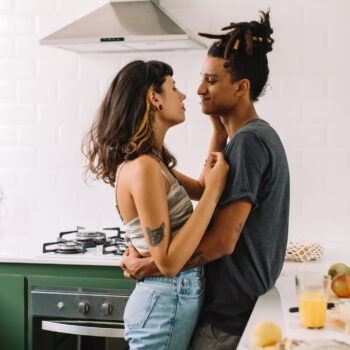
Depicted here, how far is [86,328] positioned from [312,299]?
123cm

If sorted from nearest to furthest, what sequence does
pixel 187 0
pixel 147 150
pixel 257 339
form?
pixel 257 339 → pixel 147 150 → pixel 187 0

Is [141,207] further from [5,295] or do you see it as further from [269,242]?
[5,295]

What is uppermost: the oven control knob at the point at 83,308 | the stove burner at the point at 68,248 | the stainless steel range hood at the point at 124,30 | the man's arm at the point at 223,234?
the stainless steel range hood at the point at 124,30

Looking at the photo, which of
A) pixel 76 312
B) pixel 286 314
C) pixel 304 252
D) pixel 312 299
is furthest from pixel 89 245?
pixel 312 299

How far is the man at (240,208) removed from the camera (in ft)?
5.05

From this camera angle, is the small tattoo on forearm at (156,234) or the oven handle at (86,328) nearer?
the small tattoo on forearm at (156,234)

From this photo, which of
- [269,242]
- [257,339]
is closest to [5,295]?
[269,242]

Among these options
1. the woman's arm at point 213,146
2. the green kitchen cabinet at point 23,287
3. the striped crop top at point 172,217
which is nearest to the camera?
the striped crop top at point 172,217

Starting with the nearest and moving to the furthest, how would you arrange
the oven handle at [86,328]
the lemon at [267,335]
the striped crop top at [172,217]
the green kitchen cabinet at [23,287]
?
the lemon at [267,335] < the striped crop top at [172,217] < the oven handle at [86,328] < the green kitchen cabinet at [23,287]

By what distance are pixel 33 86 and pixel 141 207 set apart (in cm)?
186

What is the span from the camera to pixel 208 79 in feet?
5.69

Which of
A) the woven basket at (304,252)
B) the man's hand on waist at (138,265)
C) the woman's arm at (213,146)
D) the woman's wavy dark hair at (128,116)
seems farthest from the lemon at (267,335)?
the woven basket at (304,252)

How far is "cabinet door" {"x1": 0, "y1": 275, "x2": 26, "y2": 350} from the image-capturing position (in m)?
2.47

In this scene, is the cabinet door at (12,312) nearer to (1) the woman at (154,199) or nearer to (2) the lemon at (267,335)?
(1) the woman at (154,199)
